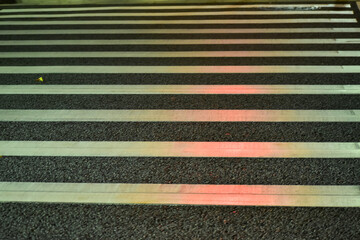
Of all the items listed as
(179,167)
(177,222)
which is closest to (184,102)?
(179,167)

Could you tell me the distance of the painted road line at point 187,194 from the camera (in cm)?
261

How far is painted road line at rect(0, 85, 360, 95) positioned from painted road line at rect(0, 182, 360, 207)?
1698 millimetres

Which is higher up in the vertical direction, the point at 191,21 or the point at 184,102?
the point at 191,21

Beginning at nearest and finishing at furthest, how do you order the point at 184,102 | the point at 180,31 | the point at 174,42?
1. the point at 184,102
2. the point at 174,42
3. the point at 180,31

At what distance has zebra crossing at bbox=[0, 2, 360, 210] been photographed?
2.79 metres

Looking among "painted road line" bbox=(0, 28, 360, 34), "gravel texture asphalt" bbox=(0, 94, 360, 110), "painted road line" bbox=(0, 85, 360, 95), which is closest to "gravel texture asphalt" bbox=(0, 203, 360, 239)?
"gravel texture asphalt" bbox=(0, 94, 360, 110)

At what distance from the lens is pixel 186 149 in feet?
10.6

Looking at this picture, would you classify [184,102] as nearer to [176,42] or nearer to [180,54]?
[180,54]

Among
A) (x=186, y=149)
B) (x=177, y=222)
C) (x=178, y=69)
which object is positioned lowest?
(x=177, y=222)

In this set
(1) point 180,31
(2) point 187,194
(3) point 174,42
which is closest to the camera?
(2) point 187,194

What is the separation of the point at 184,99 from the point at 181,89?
0.28m

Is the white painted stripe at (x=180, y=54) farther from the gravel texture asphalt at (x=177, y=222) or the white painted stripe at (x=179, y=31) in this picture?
the gravel texture asphalt at (x=177, y=222)

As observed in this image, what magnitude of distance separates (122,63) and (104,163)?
2392mm

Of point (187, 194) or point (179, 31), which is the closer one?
point (187, 194)
